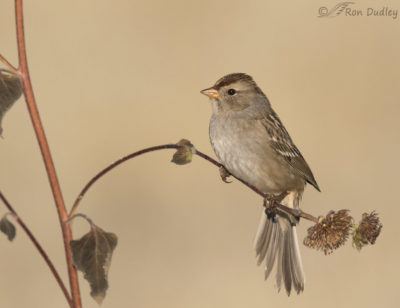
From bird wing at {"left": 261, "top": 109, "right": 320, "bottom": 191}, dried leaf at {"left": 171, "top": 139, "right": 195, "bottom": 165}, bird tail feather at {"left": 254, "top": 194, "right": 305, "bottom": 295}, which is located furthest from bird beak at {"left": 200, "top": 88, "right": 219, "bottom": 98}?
dried leaf at {"left": 171, "top": 139, "right": 195, "bottom": 165}

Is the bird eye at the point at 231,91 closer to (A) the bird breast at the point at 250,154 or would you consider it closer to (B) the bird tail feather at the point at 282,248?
(A) the bird breast at the point at 250,154

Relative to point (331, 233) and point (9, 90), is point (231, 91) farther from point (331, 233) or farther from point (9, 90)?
point (9, 90)

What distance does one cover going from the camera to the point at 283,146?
4988mm

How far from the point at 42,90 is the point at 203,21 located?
9.41 feet

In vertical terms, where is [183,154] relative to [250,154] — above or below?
above

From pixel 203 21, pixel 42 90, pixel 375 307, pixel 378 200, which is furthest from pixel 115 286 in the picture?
pixel 203 21

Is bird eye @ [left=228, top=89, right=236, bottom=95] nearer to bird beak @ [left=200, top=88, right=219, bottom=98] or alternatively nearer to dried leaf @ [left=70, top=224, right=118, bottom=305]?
bird beak @ [left=200, top=88, right=219, bottom=98]

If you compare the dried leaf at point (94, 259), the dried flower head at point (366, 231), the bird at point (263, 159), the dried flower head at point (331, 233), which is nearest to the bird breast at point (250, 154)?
the bird at point (263, 159)

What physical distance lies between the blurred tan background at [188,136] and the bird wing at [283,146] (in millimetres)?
3044

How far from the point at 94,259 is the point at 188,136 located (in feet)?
26.6

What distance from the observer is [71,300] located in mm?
2000

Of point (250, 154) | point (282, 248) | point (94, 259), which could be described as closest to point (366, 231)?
point (94, 259)

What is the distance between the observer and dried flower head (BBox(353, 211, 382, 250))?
8.70 ft

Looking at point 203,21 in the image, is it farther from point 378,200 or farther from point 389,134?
point 378,200
